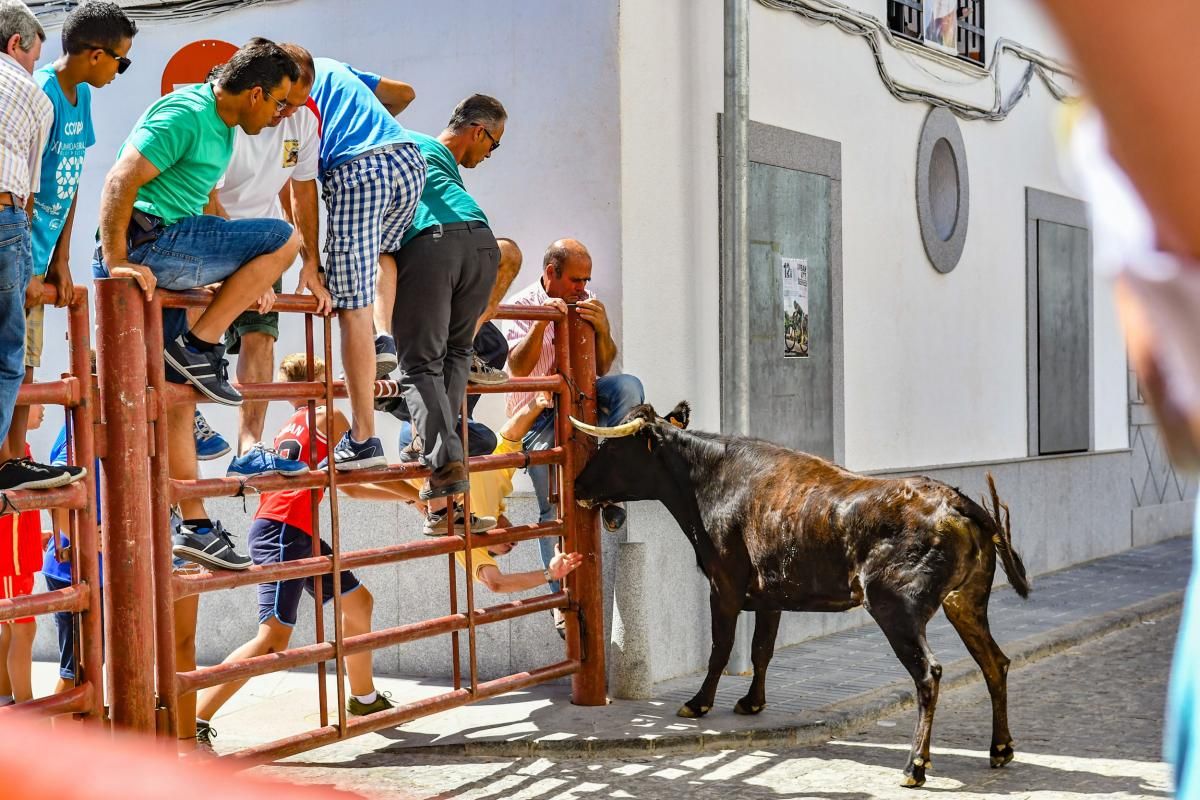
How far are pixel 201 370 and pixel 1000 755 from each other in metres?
3.81

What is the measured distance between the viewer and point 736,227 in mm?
8664

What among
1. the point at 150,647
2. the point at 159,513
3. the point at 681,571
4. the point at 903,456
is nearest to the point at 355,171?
the point at 159,513

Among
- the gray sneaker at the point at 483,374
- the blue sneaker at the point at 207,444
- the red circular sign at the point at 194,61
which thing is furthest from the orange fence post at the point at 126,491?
the red circular sign at the point at 194,61

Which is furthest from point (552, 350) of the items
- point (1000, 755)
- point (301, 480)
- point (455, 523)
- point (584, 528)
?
point (1000, 755)

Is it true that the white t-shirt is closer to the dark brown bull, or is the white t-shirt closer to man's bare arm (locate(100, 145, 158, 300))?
man's bare arm (locate(100, 145, 158, 300))

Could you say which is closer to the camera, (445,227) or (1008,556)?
(445,227)

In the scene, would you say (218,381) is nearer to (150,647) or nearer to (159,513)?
(159,513)

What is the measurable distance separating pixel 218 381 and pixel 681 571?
147 inches

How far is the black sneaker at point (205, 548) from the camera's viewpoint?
209 inches

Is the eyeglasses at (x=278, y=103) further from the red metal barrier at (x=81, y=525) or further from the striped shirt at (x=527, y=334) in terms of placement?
the striped shirt at (x=527, y=334)

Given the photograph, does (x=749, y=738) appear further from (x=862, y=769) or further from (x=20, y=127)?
(x=20, y=127)

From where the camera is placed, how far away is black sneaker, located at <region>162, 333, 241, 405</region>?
5.25m

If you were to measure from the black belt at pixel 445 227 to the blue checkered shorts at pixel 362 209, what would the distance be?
0.24 metres

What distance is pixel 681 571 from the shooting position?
8.42 metres
